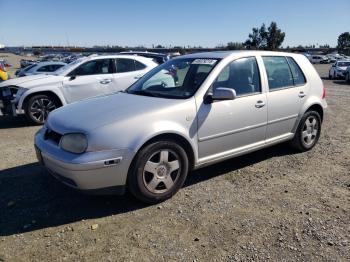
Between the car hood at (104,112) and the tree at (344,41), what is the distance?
119298 mm

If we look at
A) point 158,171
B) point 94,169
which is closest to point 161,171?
point 158,171

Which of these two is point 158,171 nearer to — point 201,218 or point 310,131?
point 201,218

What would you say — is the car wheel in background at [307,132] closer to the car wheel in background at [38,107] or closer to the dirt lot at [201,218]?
the dirt lot at [201,218]

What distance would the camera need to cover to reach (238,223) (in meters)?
3.68

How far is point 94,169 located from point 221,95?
1689 millimetres

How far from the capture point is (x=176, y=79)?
16.0 feet

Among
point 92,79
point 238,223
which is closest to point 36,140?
point 238,223

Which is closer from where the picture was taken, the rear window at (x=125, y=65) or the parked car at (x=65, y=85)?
the parked car at (x=65, y=85)

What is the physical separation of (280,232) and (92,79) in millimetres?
6551

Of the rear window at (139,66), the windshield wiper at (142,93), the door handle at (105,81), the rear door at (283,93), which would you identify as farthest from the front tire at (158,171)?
the rear window at (139,66)

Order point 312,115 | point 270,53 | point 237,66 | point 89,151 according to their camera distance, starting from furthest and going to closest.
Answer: point 312,115 < point 270,53 < point 237,66 < point 89,151

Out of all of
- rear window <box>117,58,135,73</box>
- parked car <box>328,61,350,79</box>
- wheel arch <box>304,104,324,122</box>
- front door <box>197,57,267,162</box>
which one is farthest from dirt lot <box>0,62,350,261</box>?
parked car <box>328,61,350,79</box>

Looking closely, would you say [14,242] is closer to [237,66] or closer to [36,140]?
[36,140]

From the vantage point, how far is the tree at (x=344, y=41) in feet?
358
